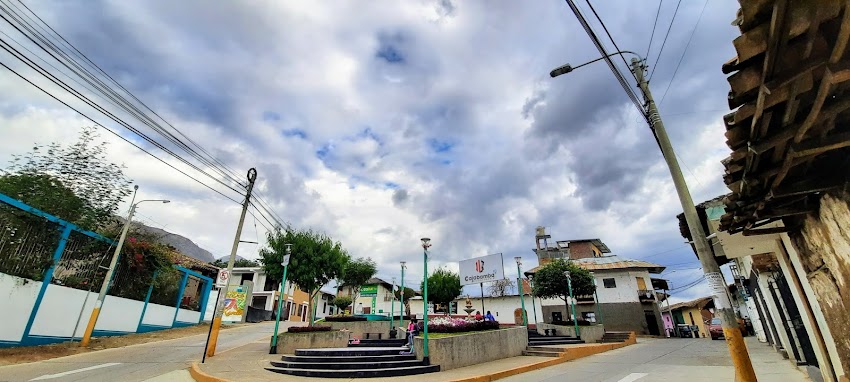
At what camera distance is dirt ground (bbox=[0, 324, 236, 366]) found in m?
10.5

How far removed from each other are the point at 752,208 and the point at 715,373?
7812mm

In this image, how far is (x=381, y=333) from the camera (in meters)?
20.4

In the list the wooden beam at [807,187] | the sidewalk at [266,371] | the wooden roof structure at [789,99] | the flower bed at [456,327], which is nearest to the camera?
the wooden roof structure at [789,99]

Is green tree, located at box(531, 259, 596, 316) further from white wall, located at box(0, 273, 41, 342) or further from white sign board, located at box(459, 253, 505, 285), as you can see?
white wall, located at box(0, 273, 41, 342)

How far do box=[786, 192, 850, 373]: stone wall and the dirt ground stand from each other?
17372mm

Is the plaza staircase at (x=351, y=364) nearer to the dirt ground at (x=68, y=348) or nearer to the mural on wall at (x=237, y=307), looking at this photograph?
the dirt ground at (x=68, y=348)

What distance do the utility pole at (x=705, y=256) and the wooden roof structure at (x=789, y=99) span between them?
2.11m

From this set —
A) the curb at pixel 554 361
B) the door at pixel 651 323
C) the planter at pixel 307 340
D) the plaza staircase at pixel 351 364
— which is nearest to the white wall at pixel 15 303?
the planter at pixel 307 340

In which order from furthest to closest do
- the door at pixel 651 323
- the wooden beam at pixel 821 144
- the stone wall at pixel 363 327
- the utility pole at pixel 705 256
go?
the door at pixel 651 323, the stone wall at pixel 363 327, the utility pole at pixel 705 256, the wooden beam at pixel 821 144

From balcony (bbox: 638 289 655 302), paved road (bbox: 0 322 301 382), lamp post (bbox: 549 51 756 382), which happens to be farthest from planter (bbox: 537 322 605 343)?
paved road (bbox: 0 322 301 382)

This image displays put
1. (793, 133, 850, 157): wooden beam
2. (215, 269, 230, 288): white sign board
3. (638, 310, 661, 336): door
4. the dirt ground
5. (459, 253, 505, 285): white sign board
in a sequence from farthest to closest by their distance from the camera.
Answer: (638, 310, 661, 336): door, (459, 253, 505, 285): white sign board, (215, 269, 230, 288): white sign board, the dirt ground, (793, 133, 850, 157): wooden beam

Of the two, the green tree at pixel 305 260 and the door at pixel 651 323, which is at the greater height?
the green tree at pixel 305 260

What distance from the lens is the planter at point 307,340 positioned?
14.0 metres

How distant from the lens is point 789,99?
2.37 meters
